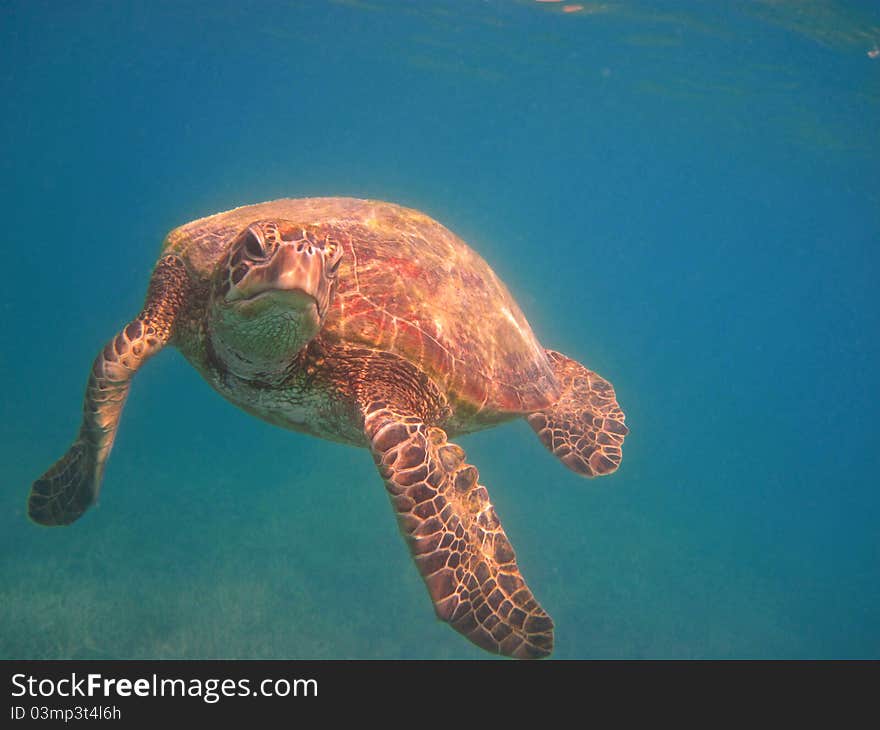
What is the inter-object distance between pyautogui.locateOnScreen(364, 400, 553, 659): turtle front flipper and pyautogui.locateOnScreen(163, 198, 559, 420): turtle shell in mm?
713

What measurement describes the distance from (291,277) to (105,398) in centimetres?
256

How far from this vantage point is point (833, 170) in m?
33.8

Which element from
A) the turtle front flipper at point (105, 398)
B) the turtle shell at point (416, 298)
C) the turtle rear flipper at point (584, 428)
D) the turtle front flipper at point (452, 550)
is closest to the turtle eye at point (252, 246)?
the turtle shell at point (416, 298)

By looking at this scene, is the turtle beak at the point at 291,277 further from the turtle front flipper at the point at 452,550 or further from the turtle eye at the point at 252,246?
the turtle front flipper at the point at 452,550

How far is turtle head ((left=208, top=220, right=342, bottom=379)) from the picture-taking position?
3.12 m

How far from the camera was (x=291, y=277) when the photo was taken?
3.10 m

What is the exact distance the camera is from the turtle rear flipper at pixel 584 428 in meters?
6.06

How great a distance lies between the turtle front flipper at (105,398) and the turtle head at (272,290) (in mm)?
A: 950

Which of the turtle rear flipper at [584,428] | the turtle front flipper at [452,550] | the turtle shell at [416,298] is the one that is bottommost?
the turtle rear flipper at [584,428]

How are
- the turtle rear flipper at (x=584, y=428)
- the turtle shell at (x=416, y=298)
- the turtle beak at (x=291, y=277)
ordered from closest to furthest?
the turtle beak at (x=291, y=277), the turtle shell at (x=416, y=298), the turtle rear flipper at (x=584, y=428)

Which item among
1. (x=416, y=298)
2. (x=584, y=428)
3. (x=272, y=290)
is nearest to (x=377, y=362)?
(x=416, y=298)

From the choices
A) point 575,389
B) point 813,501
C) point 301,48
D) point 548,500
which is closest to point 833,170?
point 813,501

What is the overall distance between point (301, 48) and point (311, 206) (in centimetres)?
3503

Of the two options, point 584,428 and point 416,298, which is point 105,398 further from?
point 584,428
